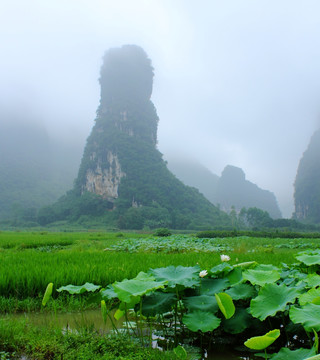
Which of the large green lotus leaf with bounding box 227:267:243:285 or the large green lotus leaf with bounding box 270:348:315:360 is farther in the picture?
the large green lotus leaf with bounding box 227:267:243:285

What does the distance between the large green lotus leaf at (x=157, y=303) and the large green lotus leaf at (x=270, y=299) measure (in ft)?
1.61

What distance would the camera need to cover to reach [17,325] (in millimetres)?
1892

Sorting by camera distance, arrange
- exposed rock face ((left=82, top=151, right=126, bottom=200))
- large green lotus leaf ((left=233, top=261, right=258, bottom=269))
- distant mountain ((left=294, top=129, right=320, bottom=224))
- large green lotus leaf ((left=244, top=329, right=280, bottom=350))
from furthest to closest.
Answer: distant mountain ((left=294, top=129, right=320, bottom=224)), exposed rock face ((left=82, top=151, right=126, bottom=200)), large green lotus leaf ((left=233, top=261, right=258, bottom=269)), large green lotus leaf ((left=244, top=329, right=280, bottom=350))

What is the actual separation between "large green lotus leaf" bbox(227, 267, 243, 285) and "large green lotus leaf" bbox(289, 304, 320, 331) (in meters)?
0.51

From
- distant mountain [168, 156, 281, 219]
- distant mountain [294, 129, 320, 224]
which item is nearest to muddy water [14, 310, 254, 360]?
distant mountain [294, 129, 320, 224]

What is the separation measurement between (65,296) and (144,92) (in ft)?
280

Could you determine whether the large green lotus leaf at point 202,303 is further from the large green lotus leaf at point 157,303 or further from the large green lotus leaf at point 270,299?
the large green lotus leaf at point 270,299

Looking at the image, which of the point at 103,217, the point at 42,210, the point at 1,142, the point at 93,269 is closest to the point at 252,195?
the point at 103,217

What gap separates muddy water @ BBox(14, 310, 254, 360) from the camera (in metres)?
1.67

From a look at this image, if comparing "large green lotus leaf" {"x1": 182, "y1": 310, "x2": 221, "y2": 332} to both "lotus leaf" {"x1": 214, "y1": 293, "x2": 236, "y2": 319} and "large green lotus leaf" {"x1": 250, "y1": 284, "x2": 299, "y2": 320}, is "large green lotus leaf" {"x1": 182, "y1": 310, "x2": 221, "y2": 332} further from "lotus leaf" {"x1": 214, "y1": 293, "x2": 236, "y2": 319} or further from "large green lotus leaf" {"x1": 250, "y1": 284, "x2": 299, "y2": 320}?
"large green lotus leaf" {"x1": 250, "y1": 284, "x2": 299, "y2": 320}

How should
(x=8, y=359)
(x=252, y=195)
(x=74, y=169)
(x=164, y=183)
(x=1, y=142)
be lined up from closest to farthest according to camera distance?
(x=8, y=359)
(x=164, y=183)
(x=1, y=142)
(x=74, y=169)
(x=252, y=195)

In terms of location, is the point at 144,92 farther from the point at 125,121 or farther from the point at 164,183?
the point at 164,183

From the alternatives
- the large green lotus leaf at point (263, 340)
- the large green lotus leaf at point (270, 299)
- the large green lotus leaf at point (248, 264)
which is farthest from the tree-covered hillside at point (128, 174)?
the large green lotus leaf at point (263, 340)

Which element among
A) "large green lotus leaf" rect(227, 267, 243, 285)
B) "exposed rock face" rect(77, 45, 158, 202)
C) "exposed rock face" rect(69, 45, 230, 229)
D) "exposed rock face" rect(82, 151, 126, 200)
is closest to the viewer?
"large green lotus leaf" rect(227, 267, 243, 285)
